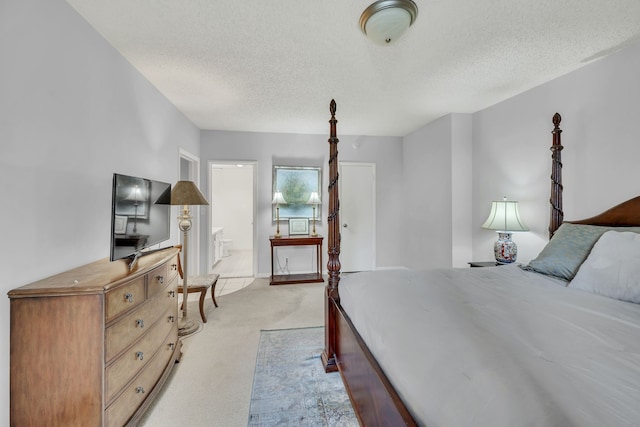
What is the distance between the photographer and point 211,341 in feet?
8.20

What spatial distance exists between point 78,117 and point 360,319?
2171mm

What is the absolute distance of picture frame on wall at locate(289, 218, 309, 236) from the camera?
463cm

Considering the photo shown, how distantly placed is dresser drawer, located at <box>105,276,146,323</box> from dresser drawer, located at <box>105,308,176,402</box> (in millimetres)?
243

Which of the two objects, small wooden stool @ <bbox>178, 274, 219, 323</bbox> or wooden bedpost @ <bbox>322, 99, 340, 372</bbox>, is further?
small wooden stool @ <bbox>178, 274, 219, 323</bbox>

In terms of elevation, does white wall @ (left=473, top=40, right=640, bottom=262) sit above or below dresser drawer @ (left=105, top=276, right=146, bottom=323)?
above

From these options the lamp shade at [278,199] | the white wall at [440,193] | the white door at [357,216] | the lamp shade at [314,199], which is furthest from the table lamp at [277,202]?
the white wall at [440,193]

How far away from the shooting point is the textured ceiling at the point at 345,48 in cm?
171

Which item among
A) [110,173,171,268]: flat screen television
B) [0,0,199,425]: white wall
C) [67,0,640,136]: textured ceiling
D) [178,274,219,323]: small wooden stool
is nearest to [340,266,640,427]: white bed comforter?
[110,173,171,268]: flat screen television

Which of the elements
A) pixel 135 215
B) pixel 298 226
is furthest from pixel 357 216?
pixel 135 215

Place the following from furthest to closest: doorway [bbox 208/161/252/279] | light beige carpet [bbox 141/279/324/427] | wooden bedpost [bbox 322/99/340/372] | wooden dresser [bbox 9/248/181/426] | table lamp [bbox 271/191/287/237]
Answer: doorway [bbox 208/161/252/279] → table lamp [bbox 271/191/287/237] → wooden bedpost [bbox 322/99/340/372] → light beige carpet [bbox 141/279/324/427] → wooden dresser [bbox 9/248/181/426]

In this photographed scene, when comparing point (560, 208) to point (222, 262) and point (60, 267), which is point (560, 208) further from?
point (222, 262)

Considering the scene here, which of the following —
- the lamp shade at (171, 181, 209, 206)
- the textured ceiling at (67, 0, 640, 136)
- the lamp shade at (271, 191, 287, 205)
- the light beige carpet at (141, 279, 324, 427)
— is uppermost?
the textured ceiling at (67, 0, 640, 136)

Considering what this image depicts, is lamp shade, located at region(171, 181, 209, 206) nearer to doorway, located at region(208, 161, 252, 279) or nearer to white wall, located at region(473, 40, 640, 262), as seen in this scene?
white wall, located at region(473, 40, 640, 262)

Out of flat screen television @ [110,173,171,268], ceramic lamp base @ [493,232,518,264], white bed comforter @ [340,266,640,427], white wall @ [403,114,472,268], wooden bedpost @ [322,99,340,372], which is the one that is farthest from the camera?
white wall @ [403,114,472,268]
